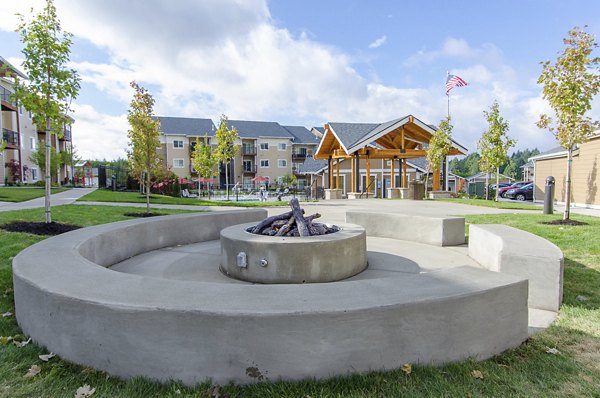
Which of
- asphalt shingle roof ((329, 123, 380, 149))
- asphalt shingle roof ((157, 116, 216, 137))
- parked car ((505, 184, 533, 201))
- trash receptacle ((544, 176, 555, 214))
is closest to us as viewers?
trash receptacle ((544, 176, 555, 214))

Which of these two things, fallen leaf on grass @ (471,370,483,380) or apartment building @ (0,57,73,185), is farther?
apartment building @ (0,57,73,185)

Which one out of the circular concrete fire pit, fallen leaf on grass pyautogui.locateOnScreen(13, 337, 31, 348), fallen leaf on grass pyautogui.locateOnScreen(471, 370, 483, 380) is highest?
the circular concrete fire pit

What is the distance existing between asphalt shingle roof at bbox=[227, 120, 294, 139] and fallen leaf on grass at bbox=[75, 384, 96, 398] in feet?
174

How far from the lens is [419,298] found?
264cm

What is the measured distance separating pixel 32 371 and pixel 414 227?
24.0ft

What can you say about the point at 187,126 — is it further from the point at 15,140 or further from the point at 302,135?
the point at 15,140

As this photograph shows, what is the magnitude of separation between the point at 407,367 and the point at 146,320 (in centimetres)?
202

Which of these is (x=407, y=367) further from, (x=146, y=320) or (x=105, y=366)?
(x=105, y=366)

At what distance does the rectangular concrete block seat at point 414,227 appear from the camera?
7484 millimetres

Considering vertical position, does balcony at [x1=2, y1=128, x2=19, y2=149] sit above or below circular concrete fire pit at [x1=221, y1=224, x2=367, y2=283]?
above

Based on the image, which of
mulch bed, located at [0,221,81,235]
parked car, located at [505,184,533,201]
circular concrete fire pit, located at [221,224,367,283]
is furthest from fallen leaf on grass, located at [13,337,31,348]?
parked car, located at [505,184,533,201]

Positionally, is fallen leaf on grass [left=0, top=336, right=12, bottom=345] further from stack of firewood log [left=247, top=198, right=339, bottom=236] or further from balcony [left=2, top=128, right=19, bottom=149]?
balcony [left=2, top=128, right=19, bottom=149]

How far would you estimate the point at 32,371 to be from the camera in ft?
8.64

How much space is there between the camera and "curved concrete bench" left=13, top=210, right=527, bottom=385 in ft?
7.89
